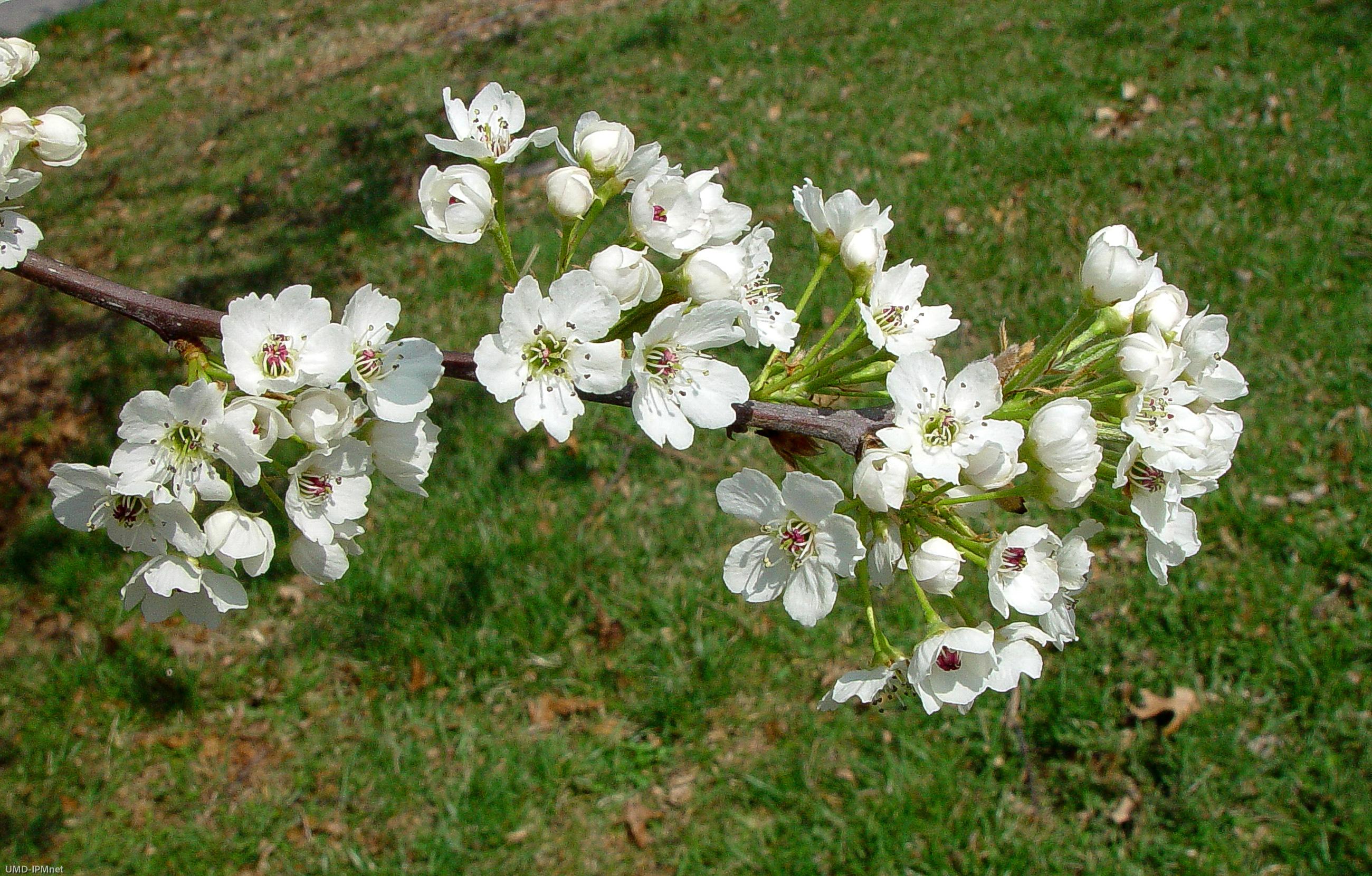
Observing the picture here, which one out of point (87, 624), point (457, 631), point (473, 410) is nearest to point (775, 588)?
point (457, 631)

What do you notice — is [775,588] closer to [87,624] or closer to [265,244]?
[87,624]

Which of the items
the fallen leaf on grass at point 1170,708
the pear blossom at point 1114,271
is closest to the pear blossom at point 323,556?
the pear blossom at point 1114,271

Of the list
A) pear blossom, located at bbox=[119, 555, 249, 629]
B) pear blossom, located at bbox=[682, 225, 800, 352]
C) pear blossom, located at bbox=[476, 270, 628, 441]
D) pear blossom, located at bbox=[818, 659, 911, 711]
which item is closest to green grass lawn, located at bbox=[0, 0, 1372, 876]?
pear blossom, located at bbox=[818, 659, 911, 711]

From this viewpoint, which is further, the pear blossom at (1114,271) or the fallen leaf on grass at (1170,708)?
the fallen leaf on grass at (1170,708)

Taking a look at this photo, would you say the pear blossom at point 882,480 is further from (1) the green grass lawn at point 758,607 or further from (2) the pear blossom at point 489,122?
(1) the green grass lawn at point 758,607

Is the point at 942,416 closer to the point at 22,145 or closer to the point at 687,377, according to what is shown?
the point at 687,377

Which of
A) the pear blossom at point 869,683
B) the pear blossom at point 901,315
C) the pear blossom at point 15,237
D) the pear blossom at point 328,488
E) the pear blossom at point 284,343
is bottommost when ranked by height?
the pear blossom at point 869,683

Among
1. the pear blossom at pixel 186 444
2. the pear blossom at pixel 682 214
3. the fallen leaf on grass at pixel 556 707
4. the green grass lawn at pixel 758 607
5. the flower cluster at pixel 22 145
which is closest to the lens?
the pear blossom at pixel 186 444

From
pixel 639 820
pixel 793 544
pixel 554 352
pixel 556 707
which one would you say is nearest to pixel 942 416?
pixel 793 544
